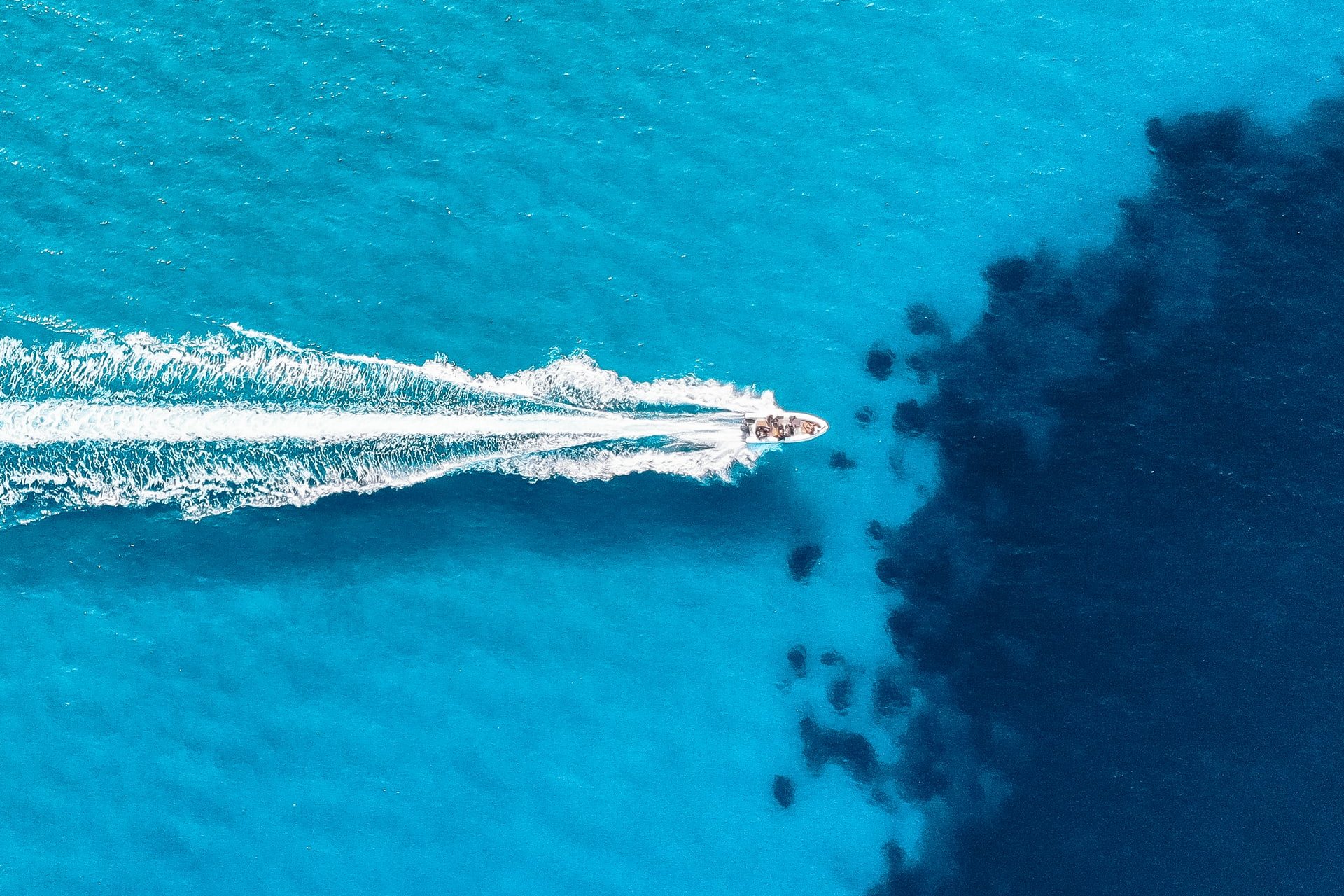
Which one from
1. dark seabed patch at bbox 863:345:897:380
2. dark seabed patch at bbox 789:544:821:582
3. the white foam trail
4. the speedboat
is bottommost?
dark seabed patch at bbox 789:544:821:582

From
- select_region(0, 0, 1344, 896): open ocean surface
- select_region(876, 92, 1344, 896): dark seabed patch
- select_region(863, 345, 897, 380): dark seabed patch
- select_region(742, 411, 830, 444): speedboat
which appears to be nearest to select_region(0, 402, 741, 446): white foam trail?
select_region(0, 0, 1344, 896): open ocean surface

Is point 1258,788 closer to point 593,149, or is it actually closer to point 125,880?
point 593,149

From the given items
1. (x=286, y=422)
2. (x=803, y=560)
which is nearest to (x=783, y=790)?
(x=803, y=560)

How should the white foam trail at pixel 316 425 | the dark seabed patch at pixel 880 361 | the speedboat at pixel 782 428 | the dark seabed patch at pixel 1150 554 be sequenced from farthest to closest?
the dark seabed patch at pixel 880 361
the white foam trail at pixel 316 425
the speedboat at pixel 782 428
the dark seabed patch at pixel 1150 554

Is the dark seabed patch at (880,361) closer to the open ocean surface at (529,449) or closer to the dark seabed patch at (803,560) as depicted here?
the open ocean surface at (529,449)

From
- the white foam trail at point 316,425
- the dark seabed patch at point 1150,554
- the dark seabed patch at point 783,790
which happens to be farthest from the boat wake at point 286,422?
the dark seabed patch at point 783,790

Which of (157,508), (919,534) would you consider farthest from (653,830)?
(157,508)

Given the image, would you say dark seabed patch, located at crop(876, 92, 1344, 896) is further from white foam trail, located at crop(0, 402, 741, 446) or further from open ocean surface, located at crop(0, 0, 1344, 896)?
white foam trail, located at crop(0, 402, 741, 446)
